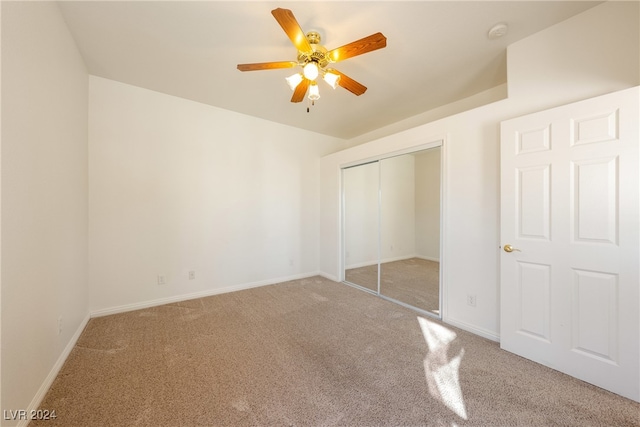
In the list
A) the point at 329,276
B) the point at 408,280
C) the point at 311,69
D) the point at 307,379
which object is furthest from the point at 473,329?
the point at 311,69

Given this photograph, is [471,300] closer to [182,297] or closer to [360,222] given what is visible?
[360,222]

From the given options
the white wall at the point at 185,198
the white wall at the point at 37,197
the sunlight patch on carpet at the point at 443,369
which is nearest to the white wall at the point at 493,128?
the sunlight patch on carpet at the point at 443,369

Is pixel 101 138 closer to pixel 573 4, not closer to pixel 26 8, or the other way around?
pixel 26 8

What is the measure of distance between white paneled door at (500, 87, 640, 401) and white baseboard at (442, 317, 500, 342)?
0.47 ft

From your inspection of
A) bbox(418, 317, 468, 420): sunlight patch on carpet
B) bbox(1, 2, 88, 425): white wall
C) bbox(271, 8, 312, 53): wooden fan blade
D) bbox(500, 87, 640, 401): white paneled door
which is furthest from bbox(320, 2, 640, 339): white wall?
bbox(1, 2, 88, 425): white wall

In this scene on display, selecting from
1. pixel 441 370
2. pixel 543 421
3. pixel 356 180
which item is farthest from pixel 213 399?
pixel 356 180

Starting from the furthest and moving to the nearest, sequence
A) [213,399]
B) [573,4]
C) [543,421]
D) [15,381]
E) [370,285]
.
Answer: [370,285], [573,4], [213,399], [543,421], [15,381]

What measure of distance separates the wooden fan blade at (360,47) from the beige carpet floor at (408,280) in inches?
108

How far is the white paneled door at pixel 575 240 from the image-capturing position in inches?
58.8

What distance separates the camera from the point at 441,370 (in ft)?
5.75

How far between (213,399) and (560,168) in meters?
2.96

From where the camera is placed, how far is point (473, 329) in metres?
2.31

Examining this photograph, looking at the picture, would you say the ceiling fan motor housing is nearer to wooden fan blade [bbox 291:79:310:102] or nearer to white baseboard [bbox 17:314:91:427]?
wooden fan blade [bbox 291:79:310:102]

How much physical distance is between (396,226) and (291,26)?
333 centimetres
